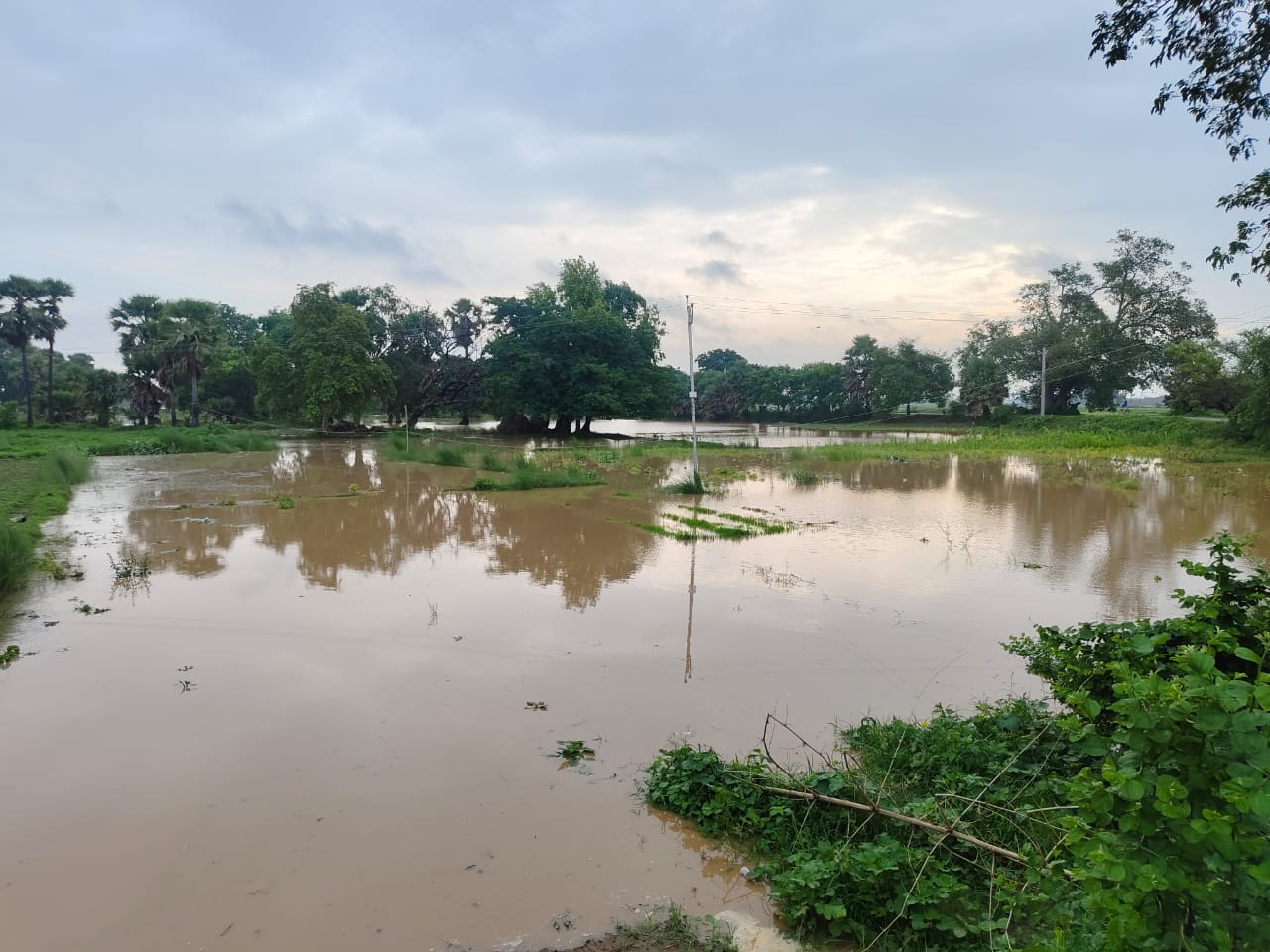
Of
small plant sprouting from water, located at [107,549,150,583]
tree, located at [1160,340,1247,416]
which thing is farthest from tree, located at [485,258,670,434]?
small plant sprouting from water, located at [107,549,150,583]

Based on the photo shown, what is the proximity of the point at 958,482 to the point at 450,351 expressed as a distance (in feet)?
112

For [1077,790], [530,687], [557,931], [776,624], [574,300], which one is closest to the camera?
[1077,790]

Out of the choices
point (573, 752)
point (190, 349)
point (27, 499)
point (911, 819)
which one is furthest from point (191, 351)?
point (911, 819)

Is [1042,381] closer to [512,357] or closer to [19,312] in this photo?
[512,357]

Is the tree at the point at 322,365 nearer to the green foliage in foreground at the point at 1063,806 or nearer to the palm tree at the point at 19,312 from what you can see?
the palm tree at the point at 19,312

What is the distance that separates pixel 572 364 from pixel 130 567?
31.6m

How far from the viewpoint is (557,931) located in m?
3.35

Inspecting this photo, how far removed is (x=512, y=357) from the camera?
4175 cm

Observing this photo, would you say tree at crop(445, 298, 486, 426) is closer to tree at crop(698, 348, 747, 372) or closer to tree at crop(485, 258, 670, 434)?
tree at crop(485, 258, 670, 434)

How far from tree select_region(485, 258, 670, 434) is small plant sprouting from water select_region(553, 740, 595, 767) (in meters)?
35.1

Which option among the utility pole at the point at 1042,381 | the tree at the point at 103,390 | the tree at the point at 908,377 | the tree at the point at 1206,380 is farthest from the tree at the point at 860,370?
the tree at the point at 103,390

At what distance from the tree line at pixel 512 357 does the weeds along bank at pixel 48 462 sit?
458cm

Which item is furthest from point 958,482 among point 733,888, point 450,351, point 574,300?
point 450,351

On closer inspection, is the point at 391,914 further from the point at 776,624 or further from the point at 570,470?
the point at 570,470
